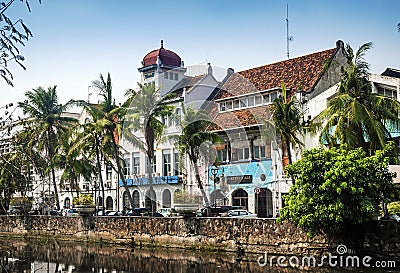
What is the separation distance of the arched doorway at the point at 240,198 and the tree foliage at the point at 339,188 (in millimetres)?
17271

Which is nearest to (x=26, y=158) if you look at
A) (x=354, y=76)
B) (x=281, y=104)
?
(x=354, y=76)

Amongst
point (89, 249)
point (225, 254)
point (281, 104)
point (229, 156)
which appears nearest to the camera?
point (225, 254)

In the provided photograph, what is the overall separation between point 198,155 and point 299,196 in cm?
1719

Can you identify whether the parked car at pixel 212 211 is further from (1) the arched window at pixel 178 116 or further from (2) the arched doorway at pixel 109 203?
(2) the arched doorway at pixel 109 203

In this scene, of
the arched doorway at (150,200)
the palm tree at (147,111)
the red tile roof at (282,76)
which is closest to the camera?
the palm tree at (147,111)

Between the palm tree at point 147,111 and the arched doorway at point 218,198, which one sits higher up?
the palm tree at point 147,111

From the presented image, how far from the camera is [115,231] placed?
3294 cm

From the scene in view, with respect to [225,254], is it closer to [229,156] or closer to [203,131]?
[203,131]

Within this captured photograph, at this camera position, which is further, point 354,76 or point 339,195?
point 354,76

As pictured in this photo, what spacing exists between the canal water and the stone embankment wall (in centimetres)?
69

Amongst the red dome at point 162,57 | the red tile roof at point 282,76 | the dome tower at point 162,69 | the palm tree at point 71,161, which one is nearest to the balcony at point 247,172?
the red tile roof at point 282,76

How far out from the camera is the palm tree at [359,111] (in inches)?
941

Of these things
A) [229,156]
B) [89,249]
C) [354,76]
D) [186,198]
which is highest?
[354,76]

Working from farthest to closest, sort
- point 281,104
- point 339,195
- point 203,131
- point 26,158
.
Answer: point 203,131 < point 281,104 < point 339,195 < point 26,158
